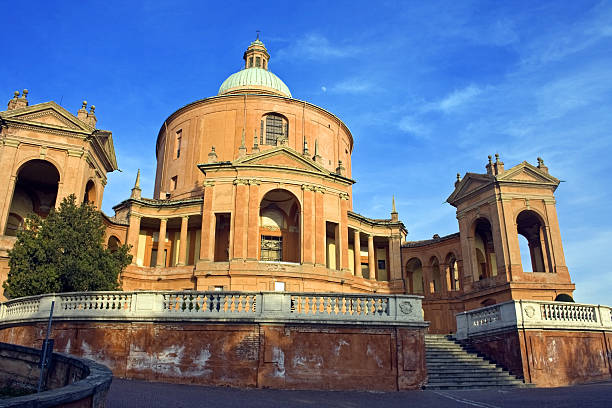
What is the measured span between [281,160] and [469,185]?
1320cm

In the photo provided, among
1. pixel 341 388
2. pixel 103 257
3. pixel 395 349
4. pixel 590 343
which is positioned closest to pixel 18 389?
pixel 341 388

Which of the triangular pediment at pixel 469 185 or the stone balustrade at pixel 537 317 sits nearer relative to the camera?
the stone balustrade at pixel 537 317

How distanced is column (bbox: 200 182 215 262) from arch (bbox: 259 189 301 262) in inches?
143

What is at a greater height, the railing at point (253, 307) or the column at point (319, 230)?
the column at point (319, 230)

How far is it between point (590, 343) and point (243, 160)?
64.9 feet

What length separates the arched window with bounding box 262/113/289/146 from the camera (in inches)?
1478

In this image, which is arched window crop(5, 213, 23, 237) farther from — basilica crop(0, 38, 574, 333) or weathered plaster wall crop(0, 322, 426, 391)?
weathered plaster wall crop(0, 322, 426, 391)

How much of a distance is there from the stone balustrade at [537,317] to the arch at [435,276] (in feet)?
63.8

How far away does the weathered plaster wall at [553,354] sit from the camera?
56.6 ft

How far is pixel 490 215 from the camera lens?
31.5 metres

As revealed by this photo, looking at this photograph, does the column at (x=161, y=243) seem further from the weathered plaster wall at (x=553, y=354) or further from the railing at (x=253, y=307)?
the weathered plaster wall at (x=553, y=354)

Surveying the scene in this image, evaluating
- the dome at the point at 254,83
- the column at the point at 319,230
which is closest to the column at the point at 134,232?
the column at the point at 319,230

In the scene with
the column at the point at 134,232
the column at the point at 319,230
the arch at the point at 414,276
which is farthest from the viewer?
the arch at the point at 414,276

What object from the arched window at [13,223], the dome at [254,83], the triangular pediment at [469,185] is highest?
the dome at [254,83]
